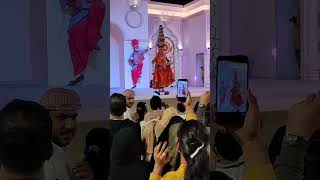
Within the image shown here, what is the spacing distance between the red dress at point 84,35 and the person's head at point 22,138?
0.36 metres

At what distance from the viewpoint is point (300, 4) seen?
132cm

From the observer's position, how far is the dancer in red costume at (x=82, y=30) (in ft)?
2.89

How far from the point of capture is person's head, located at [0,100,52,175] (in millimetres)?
529

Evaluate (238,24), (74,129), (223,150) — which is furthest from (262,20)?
(74,129)

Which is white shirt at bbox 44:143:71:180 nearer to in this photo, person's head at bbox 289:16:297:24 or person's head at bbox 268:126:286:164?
person's head at bbox 268:126:286:164

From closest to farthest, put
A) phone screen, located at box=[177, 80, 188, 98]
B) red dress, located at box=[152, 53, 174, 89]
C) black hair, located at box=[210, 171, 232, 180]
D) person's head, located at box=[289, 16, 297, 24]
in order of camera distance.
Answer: black hair, located at box=[210, 171, 232, 180], person's head, located at box=[289, 16, 297, 24], phone screen, located at box=[177, 80, 188, 98], red dress, located at box=[152, 53, 174, 89]

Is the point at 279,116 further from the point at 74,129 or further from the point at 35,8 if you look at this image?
the point at 35,8

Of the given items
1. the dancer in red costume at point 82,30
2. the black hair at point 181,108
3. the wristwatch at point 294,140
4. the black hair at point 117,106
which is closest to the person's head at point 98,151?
the dancer in red costume at point 82,30

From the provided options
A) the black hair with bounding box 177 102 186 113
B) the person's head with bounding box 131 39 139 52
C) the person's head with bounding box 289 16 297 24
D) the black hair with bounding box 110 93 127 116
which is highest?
the person's head with bounding box 131 39 139 52

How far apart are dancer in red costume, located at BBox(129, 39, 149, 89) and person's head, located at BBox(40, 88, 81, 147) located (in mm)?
6533

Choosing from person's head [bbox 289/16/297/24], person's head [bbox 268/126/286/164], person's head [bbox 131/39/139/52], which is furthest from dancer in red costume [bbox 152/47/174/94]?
person's head [bbox 268/126/286/164]

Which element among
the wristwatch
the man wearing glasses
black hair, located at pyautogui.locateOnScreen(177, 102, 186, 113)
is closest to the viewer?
the wristwatch

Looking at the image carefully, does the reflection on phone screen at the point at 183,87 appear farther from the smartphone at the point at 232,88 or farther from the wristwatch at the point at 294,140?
the wristwatch at the point at 294,140

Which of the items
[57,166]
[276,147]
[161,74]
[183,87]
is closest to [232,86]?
[276,147]
